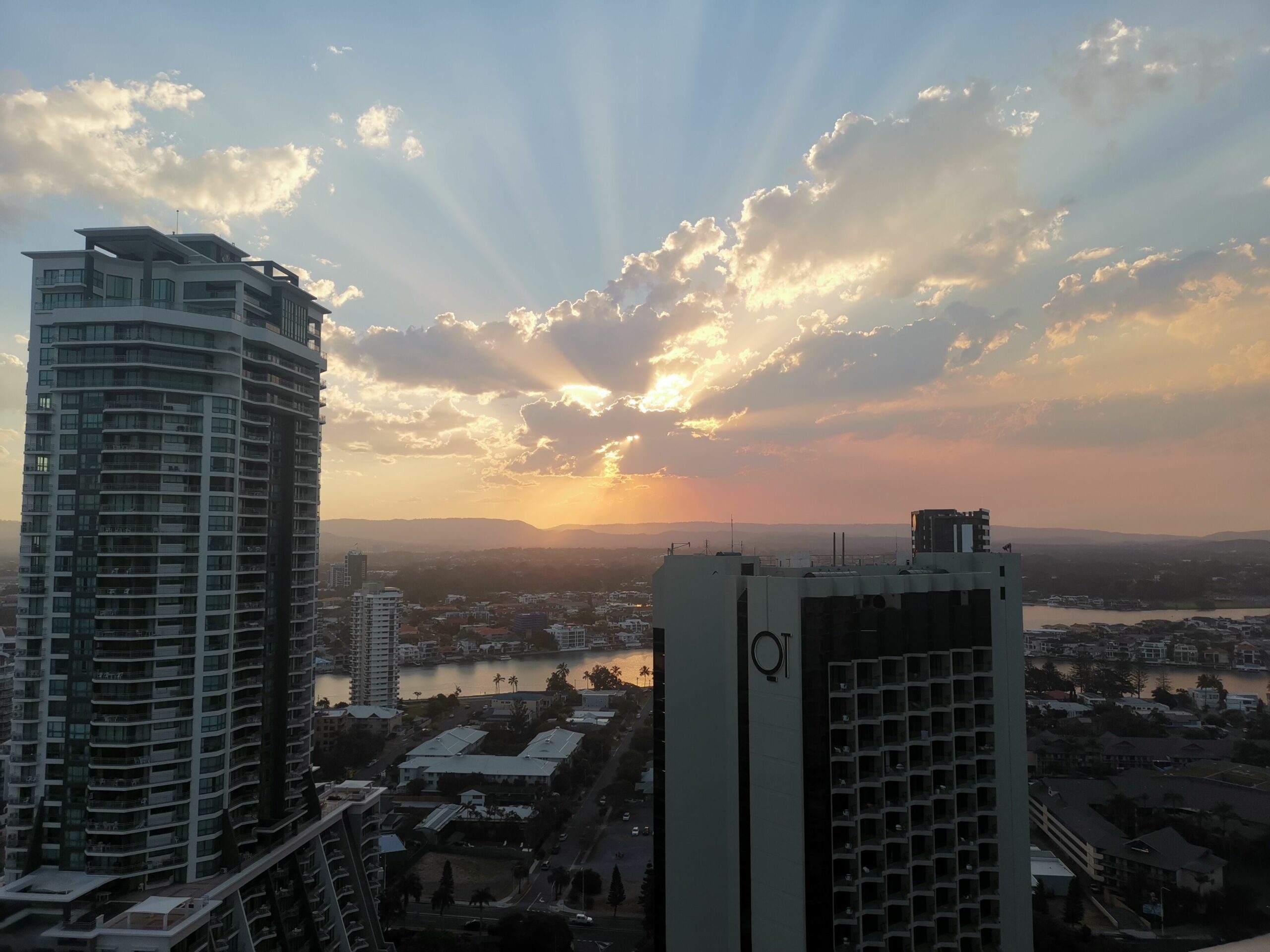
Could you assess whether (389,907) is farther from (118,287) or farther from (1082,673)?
(1082,673)

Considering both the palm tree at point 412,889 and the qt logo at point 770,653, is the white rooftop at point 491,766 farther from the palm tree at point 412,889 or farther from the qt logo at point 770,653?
the qt logo at point 770,653

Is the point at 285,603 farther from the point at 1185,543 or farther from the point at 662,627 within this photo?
the point at 1185,543

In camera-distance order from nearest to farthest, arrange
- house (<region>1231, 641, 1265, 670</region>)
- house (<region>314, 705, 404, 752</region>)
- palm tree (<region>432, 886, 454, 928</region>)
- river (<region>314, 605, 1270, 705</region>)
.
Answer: palm tree (<region>432, 886, 454, 928</region>), house (<region>314, 705, 404, 752</region>), river (<region>314, 605, 1270, 705</region>), house (<region>1231, 641, 1265, 670</region>)

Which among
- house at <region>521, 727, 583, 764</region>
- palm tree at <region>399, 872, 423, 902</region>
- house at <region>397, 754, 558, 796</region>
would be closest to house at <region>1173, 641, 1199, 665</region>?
house at <region>521, 727, 583, 764</region>

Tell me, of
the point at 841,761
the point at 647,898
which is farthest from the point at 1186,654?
the point at 841,761

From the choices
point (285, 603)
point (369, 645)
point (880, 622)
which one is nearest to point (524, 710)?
point (369, 645)

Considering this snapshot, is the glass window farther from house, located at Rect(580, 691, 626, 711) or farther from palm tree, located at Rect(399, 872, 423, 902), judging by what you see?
house, located at Rect(580, 691, 626, 711)

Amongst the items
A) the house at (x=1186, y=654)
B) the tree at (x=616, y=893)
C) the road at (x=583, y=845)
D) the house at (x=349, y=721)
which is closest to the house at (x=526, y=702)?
the house at (x=349, y=721)
